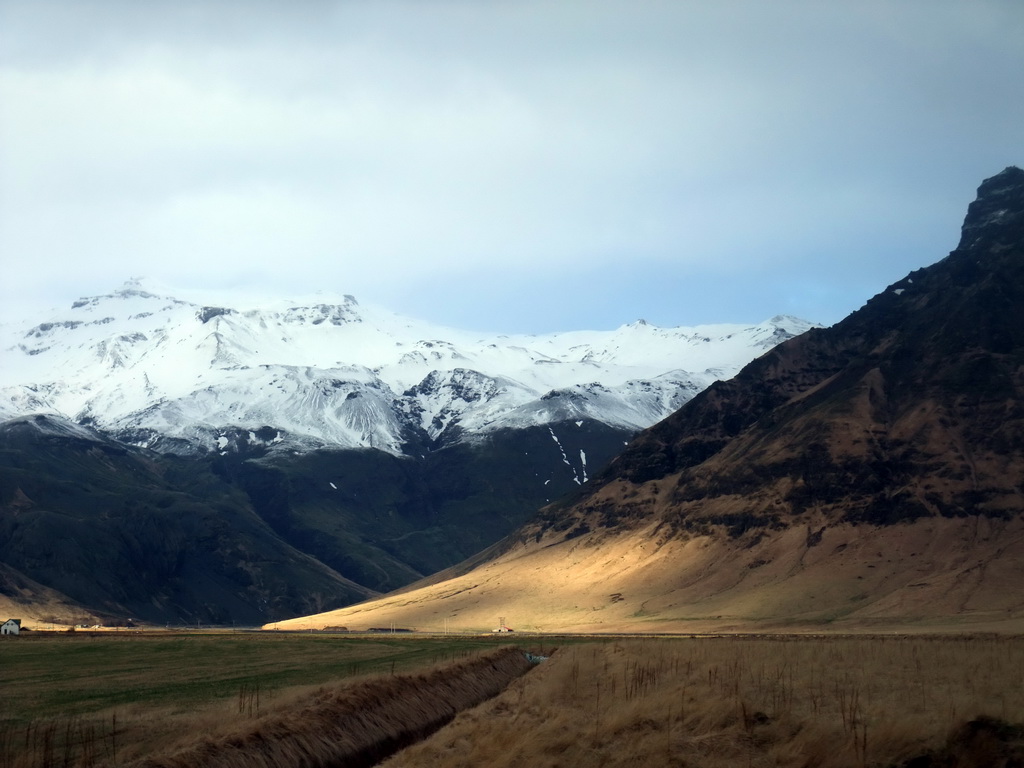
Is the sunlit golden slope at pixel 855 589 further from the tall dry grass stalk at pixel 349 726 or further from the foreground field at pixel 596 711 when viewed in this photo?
the tall dry grass stalk at pixel 349 726

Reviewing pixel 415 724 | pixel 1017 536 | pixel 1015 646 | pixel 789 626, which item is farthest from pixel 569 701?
pixel 1017 536

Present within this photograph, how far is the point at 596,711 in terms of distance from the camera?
50.4 meters

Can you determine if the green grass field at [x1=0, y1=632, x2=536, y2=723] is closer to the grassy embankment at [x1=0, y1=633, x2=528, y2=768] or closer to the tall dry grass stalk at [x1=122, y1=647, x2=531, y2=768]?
the grassy embankment at [x1=0, y1=633, x2=528, y2=768]

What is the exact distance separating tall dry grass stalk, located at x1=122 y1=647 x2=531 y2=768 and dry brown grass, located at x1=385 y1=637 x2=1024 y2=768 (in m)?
2.74

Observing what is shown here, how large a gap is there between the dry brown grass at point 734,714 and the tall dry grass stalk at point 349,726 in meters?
2.74

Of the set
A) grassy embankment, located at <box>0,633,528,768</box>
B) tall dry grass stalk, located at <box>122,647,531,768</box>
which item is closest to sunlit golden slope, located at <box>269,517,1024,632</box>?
grassy embankment, located at <box>0,633,528,768</box>

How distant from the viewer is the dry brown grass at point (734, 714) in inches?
1531

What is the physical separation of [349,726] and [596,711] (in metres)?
11.2

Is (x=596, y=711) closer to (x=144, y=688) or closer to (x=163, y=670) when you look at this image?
(x=144, y=688)

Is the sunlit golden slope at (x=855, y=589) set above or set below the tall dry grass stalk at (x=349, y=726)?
below

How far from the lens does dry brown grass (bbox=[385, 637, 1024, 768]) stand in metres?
38.9

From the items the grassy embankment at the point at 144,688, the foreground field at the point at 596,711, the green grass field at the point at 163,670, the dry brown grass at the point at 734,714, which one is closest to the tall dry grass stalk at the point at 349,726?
the foreground field at the point at 596,711

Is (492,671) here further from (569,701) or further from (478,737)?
(478,737)

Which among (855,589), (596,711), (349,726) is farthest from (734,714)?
(855,589)
